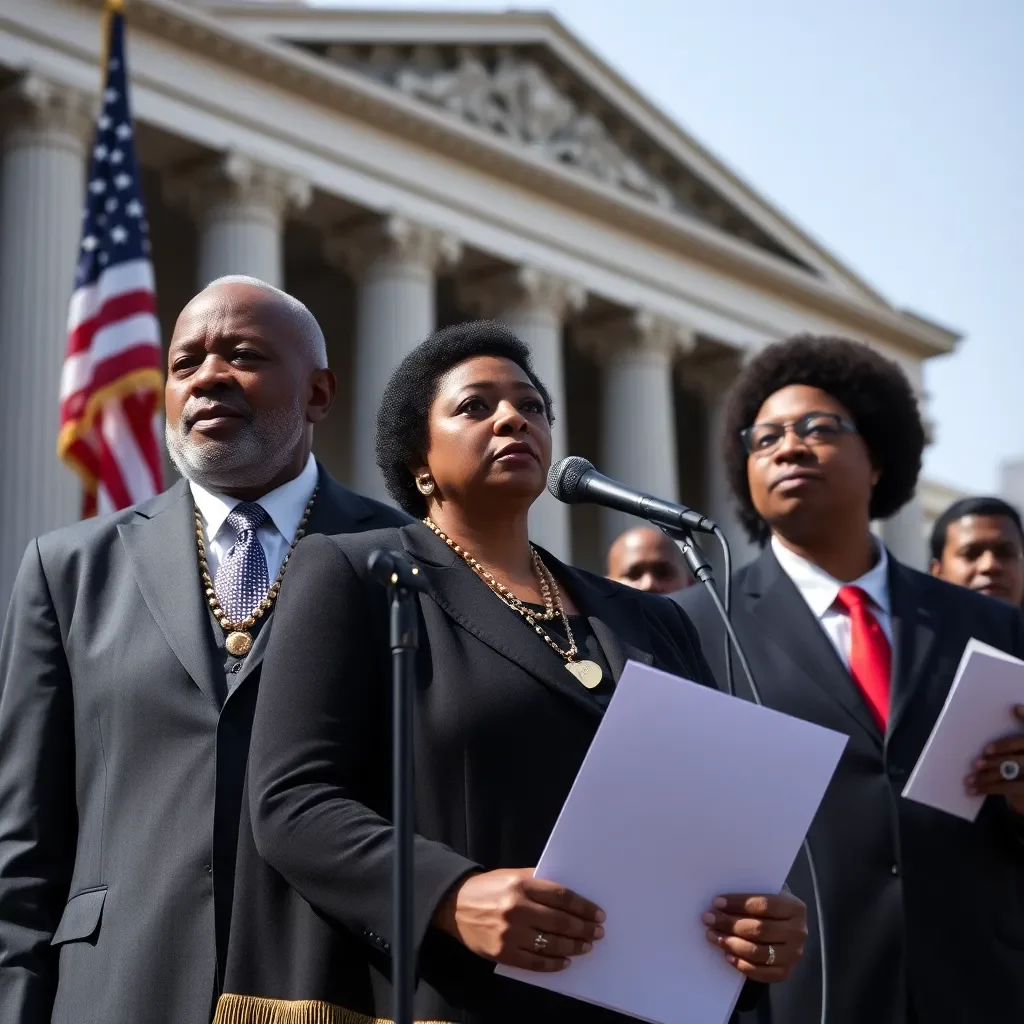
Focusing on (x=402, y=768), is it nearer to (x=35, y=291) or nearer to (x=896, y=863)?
(x=896, y=863)

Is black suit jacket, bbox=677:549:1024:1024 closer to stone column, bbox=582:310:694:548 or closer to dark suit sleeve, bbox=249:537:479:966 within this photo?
dark suit sleeve, bbox=249:537:479:966

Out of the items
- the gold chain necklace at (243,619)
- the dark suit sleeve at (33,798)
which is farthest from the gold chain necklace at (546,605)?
the dark suit sleeve at (33,798)

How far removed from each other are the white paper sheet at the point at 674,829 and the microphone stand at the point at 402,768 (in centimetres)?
34

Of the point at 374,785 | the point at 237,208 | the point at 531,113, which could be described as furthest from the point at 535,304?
the point at 374,785

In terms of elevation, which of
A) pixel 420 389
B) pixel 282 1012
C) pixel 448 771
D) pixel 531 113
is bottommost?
pixel 282 1012

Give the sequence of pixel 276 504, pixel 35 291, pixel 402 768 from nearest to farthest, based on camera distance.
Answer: pixel 402 768 → pixel 276 504 → pixel 35 291

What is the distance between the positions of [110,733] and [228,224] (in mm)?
24475

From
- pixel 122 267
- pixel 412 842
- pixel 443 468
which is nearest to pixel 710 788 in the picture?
pixel 412 842

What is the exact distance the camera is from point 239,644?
14.3 ft

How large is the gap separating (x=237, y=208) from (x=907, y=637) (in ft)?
78.6

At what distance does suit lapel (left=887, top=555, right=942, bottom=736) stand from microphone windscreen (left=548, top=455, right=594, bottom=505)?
5.19 feet

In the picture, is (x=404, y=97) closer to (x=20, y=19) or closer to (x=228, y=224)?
(x=228, y=224)

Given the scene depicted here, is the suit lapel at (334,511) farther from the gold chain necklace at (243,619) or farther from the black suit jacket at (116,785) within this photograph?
the black suit jacket at (116,785)

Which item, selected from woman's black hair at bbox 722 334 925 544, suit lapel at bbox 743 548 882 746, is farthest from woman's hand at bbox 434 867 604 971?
woman's black hair at bbox 722 334 925 544
